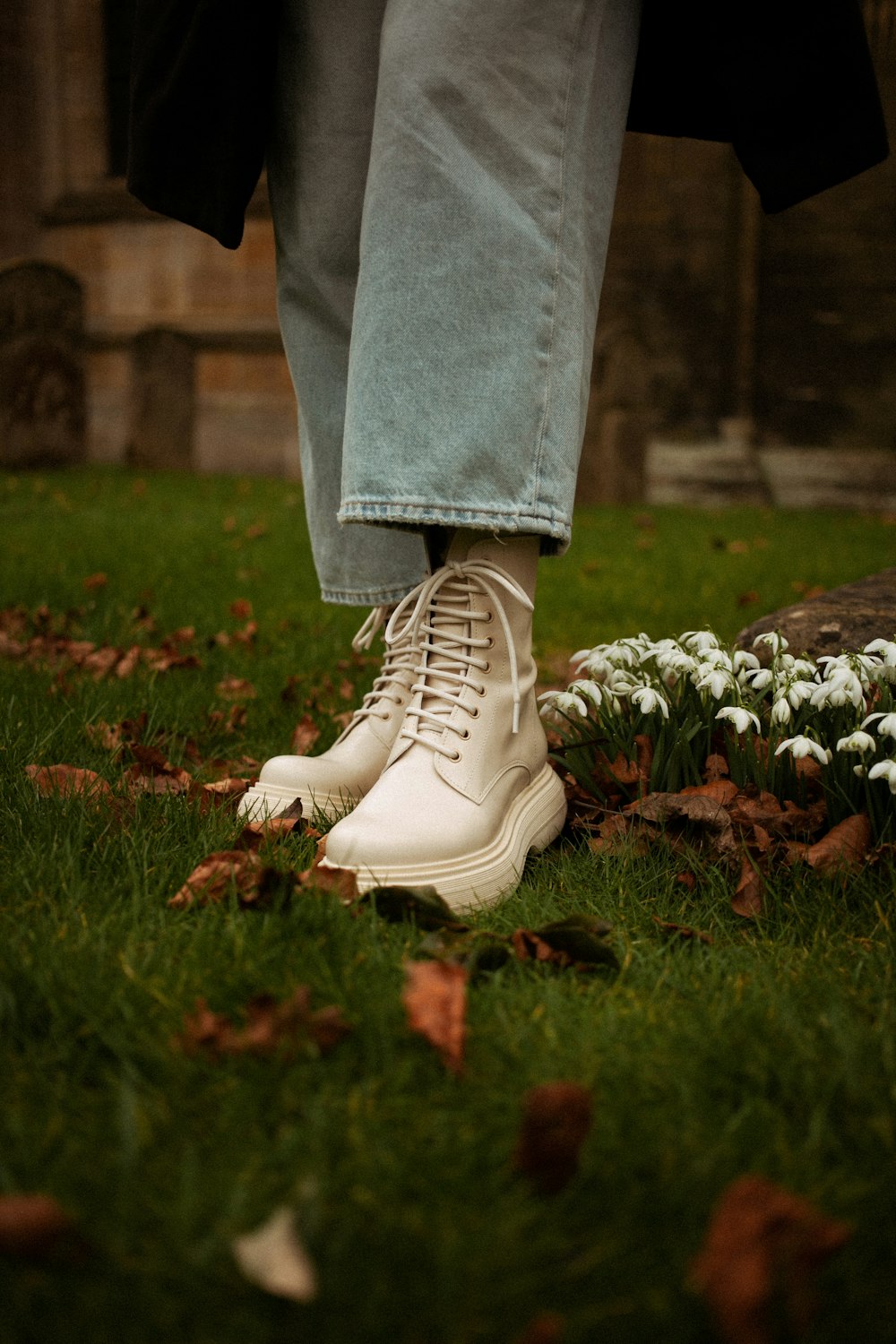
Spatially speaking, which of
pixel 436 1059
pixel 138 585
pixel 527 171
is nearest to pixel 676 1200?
pixel 436 1059

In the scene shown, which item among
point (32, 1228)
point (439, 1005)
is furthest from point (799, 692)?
point (32, 1228)

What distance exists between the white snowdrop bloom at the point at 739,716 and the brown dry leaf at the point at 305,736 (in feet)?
2.85

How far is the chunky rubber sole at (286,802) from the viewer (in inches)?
65.0

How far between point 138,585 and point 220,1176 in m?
3.53

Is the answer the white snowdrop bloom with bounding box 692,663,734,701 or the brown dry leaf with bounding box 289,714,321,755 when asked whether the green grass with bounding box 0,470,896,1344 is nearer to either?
the white snowdrop bloom with bounding box 692,663,734,701

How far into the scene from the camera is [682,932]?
1.35 metres

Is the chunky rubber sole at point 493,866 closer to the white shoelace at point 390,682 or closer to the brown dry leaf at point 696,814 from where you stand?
the brown dry leaf at point 696,814

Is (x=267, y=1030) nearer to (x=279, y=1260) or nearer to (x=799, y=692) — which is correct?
→ (x=279, y=1260)

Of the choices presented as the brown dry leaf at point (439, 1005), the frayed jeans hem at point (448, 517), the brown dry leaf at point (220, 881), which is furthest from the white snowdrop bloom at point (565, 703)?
the brown dry leaf at point (439, 1005)

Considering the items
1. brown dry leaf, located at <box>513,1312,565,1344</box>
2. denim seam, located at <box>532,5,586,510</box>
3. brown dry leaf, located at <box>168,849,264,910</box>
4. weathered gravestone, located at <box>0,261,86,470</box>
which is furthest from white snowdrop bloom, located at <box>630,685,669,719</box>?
weathered gravestone, located at <box>0,261,86,470</box>

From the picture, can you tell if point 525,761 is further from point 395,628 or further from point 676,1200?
point 676,1200

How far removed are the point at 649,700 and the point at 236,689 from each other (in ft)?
4.31

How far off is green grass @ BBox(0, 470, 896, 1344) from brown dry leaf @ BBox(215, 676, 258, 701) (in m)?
1.05

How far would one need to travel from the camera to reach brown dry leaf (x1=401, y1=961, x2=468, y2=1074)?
3.20ft
